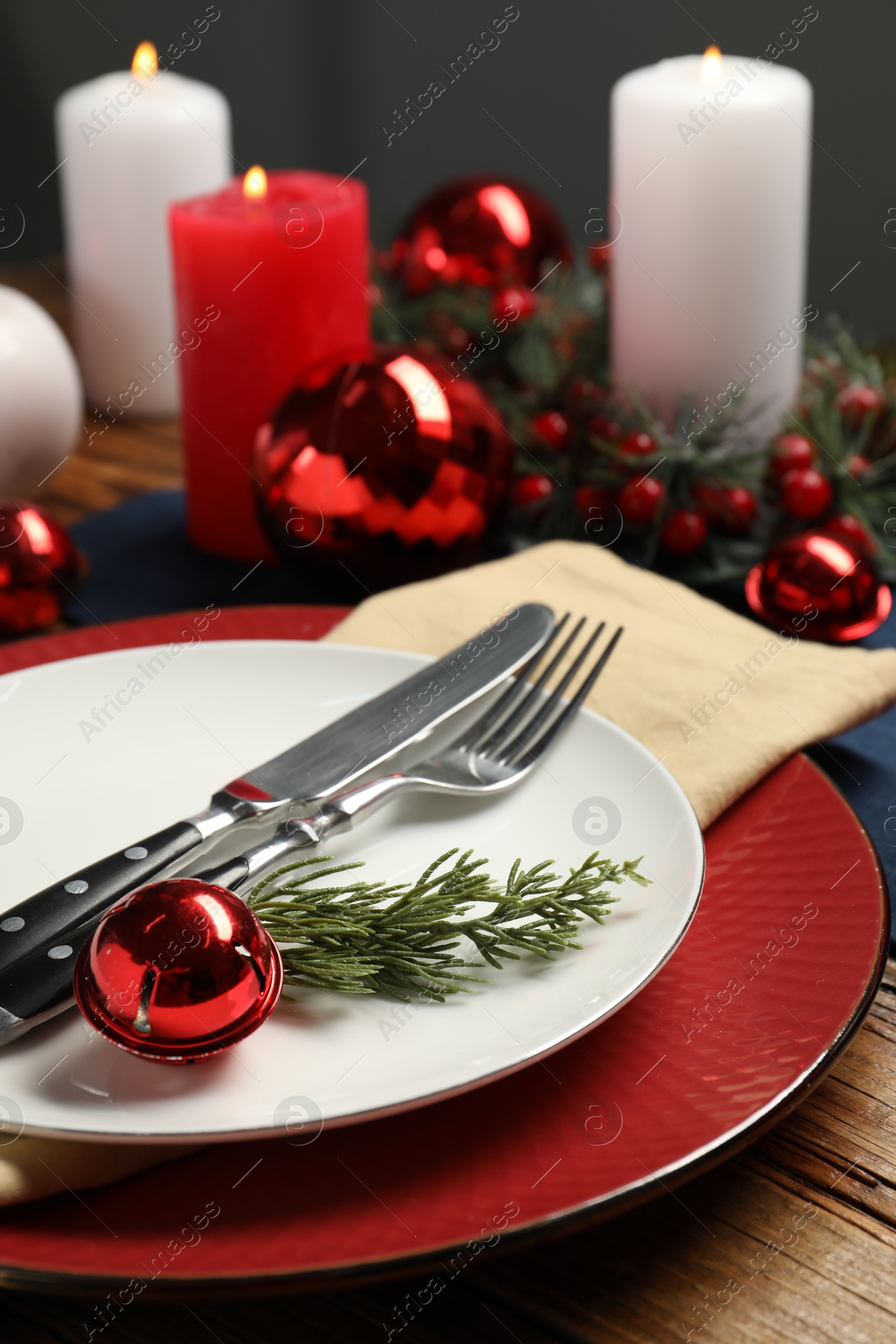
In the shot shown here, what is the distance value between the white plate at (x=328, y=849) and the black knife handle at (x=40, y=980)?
0.04 feet

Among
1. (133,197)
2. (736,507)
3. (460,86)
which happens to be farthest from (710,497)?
(460,86)

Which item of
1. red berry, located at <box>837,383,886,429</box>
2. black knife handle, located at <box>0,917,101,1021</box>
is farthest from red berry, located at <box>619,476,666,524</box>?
black knife handle, located at <box>0,917,101,1021</box>

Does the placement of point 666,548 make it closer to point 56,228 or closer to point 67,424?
point 67,424

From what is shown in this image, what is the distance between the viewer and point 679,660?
0.59 metres

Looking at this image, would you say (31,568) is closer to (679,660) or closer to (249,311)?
(249,311)

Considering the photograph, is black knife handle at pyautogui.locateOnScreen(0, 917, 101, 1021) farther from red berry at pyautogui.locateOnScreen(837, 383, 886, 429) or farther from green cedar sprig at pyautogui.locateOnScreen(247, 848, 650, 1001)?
red berry at pyautogui.locateOnScreen(837, 383, 886, 429)

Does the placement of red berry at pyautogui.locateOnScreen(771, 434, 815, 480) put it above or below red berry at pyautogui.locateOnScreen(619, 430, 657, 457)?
below

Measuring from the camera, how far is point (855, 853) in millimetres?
447

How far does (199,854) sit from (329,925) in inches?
2.8

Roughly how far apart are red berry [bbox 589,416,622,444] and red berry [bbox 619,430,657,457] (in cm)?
3

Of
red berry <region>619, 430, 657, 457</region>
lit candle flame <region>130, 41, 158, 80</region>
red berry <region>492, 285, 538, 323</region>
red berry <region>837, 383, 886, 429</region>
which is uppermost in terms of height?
lit candle flame <region>130, 41, 158, 80</region>

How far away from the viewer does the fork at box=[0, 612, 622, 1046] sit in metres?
0.35

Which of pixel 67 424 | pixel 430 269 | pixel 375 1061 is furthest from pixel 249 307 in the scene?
pixel 375 1061

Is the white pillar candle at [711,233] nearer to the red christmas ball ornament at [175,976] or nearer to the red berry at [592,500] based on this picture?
the red berry at [592,500]
